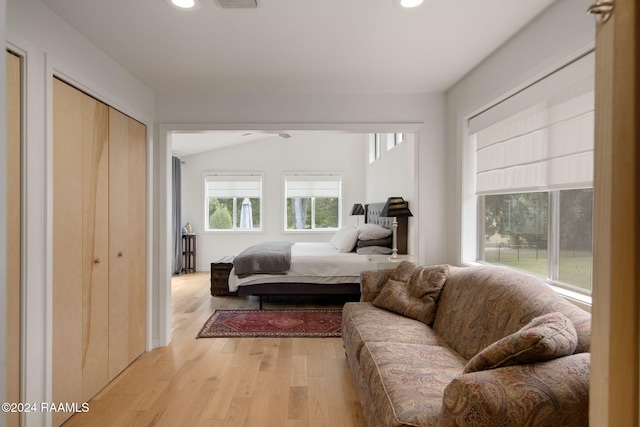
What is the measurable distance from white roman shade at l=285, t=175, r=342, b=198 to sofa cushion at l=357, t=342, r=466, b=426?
17.6 ft

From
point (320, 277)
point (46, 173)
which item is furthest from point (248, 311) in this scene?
point (46, 173)

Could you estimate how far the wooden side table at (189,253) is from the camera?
688cm

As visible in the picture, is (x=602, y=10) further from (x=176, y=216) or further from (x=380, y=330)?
(x=176, y=216)

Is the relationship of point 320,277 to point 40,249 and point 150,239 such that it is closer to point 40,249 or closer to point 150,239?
point 150,239

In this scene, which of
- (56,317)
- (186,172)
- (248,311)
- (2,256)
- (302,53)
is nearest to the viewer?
(2,256)

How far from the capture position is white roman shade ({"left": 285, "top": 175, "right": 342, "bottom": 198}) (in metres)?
7.20

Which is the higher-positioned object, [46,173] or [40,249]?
[46,173]

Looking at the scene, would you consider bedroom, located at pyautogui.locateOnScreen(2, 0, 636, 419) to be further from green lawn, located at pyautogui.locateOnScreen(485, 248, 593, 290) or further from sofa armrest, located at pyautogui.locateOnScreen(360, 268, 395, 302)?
sofa armrest, located at pyautogui.locateOnScreen(360, 268, 395, 302)

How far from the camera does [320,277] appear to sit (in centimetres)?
429

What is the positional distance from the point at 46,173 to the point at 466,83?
3.05m

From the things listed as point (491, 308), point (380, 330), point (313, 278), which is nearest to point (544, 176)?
point (491, 308)

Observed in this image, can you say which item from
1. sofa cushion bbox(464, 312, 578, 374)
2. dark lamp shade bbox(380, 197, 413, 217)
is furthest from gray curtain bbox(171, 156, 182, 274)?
sofa cushion bbox(464, 312, 578, 374)

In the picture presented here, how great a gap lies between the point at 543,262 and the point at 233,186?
602cm

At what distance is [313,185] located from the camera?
285 inches
